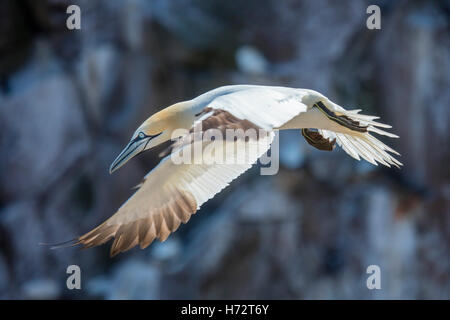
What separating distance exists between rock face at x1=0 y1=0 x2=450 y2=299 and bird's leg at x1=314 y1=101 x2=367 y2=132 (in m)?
2.67

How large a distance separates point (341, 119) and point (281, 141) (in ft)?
8.92

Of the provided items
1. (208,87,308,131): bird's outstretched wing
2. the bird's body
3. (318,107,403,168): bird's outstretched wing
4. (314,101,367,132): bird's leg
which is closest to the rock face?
(318,107,403,168): bird's outstretched wing

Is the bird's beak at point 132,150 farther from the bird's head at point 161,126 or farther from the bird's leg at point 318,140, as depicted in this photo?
the bird's leg at point 318,140

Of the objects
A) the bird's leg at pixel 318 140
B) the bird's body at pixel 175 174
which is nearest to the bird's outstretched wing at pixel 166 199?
the bird's body at pixel 175 174

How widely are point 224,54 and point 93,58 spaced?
1.02m

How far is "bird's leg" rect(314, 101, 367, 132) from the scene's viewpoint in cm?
317

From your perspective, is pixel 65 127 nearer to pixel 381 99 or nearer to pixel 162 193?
pixel 381 99

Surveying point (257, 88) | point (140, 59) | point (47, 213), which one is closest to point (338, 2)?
point (140, 59)

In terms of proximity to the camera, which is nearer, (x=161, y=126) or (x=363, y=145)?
(x=161, y=126)

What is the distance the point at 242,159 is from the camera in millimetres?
2900

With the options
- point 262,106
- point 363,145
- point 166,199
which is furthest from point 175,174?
point 363,145

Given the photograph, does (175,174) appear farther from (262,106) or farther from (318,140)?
(318,140)

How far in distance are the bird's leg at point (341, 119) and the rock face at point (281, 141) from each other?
2.67 m

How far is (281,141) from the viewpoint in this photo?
19.4 feet
